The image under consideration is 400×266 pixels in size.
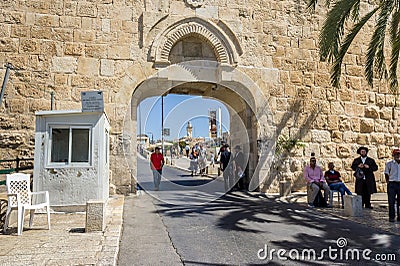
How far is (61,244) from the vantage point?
13.0ft

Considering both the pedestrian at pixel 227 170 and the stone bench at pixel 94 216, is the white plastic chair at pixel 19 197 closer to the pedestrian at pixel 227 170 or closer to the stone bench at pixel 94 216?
the stone bench at pixel 94 216

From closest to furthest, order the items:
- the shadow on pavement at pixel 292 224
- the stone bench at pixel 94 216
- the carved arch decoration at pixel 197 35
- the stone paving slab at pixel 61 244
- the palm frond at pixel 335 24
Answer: the stone paving slab at pixel 61 244 < the shadow on pavement at pixel 292 224 < the stone bench at pixel 94 216 < the palm frond at pixel 335 24 < the carved arch decoration at pixel 197 35

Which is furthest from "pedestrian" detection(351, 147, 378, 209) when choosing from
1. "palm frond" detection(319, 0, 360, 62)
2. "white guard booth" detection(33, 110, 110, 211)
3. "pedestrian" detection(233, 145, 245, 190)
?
"white guard booth" detection(33, 110, 110, 211)

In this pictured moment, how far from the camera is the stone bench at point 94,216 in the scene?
178 inches

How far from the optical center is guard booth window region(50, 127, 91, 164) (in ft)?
20.2

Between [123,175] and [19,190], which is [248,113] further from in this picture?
[19,190]

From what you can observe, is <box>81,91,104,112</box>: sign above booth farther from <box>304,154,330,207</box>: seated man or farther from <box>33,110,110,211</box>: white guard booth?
<box>304,154,330,207</box>: seated man

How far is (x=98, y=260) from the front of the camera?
3.39m

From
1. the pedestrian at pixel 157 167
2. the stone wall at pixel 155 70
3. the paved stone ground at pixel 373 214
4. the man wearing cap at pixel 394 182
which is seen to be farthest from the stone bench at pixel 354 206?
the pedestrian at pixel 157 167

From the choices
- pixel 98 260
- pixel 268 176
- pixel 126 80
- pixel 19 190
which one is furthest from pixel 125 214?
pixel 268 176

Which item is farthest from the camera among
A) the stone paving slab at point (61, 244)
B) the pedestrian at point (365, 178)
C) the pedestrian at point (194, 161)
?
the pedestrian at point (194, 161)

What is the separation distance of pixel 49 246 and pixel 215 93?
7.59 m

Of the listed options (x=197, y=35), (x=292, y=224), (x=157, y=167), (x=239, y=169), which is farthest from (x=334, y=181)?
(x=197, y=35)

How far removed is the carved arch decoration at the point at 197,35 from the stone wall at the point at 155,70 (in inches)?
5.1
